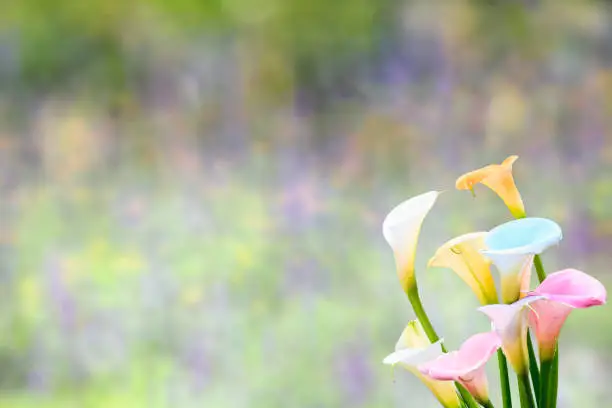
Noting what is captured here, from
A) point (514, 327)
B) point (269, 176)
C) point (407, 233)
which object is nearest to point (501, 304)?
point (514, 327)

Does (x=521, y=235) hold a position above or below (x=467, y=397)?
above

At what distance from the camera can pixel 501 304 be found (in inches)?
27.2

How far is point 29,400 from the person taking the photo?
1.03 meters

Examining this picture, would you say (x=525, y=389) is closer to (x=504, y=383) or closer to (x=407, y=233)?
(x=504, y=383)

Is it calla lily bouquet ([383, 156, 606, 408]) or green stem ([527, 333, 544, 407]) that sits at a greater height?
calla lily bouquet ([383, 156, 606, 408])

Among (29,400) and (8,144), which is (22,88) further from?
(29,400)

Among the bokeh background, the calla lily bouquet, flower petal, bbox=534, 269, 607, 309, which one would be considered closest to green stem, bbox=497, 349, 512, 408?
the calla lily bouquet

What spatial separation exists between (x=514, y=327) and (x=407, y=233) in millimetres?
161

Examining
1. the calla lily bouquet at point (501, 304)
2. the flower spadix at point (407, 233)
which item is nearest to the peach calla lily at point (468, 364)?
the calla lily bouquet at point (501, 304)

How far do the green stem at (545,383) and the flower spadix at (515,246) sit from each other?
0.26 feet

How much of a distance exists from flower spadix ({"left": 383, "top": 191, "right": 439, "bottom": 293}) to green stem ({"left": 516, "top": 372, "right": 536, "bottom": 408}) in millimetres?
153

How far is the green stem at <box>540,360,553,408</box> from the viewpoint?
722mm

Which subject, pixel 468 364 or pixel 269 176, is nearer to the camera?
pixel 468 364

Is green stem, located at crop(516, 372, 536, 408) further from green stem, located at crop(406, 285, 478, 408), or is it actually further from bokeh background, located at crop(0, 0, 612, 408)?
bokeh background, located at crop(0, 0, 612, 408)
